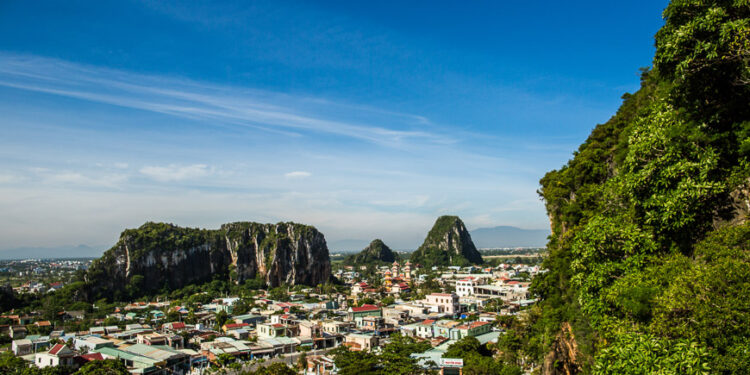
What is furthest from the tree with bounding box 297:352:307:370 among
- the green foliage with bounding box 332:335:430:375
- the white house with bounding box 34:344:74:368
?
the white house with bounding box 34:344:74:368

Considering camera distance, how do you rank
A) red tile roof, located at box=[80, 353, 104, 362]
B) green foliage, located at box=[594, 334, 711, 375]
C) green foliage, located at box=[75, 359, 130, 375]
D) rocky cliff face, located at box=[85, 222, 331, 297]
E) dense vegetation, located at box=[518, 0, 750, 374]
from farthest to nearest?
rocky cliff face, located at box=[85, 222, 331, 297] → red tile roof, located at box=[80, 353, 104, 362] → green foliage, located at box=[75, 359, 130, 375] → dense vegetation, located at box=[518, 0, 750, 374] → green foliage, located at box=[594, 334, 711, 375]

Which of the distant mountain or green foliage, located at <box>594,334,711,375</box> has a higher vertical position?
green foliage, located at <box>594,334,711,375</box>

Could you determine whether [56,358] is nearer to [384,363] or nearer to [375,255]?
[384,363]

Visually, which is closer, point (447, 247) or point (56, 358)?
point (56, 358)

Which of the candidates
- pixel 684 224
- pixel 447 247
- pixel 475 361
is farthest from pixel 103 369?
pixel 447 247

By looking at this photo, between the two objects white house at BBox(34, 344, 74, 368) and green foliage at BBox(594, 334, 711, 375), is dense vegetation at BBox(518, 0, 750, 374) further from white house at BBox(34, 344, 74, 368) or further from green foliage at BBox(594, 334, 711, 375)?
white house at BBox(34, 344, 74, 368)

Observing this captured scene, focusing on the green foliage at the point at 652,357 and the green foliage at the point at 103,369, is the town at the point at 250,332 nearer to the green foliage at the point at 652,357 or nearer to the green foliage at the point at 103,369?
the green foliage at the point at 103,369

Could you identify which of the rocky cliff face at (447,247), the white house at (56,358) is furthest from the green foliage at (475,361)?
the rocky cliff face at (447,247)
